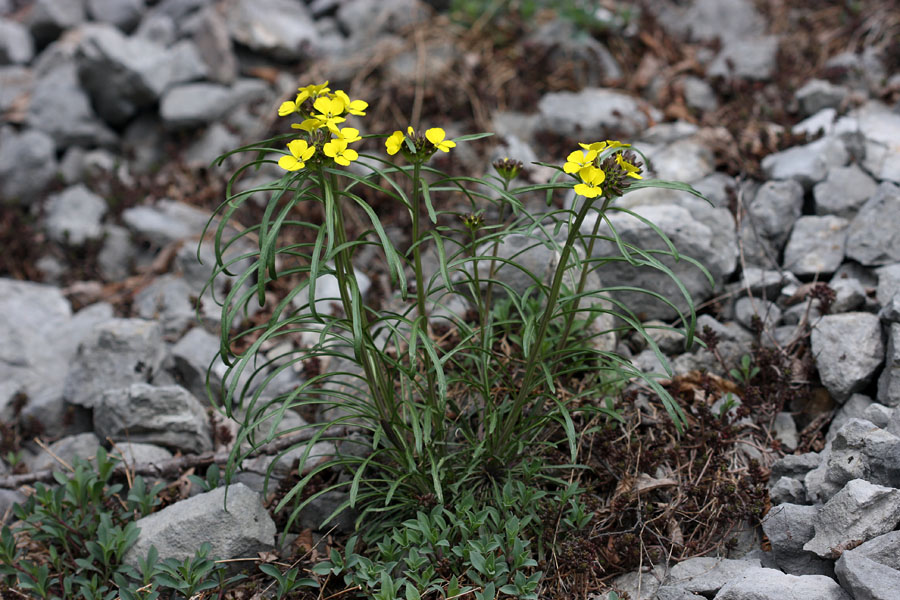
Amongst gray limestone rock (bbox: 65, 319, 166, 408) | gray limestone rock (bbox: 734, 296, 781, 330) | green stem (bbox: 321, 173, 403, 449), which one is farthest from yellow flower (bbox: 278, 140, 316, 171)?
gray limestone rock (bbox: 734, 296, 781, 330)

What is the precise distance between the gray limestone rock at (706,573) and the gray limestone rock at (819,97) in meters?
2.97

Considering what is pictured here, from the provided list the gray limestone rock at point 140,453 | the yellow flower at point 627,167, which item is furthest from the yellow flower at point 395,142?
the gray limestone rock at point 140,453

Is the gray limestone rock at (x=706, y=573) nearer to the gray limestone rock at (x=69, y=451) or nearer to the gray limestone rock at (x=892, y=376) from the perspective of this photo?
the gray limestone rock at (x=892, y=376)

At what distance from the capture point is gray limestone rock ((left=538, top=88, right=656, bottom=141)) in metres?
4.29

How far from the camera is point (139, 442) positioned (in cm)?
297

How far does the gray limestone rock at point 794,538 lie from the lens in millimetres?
2113

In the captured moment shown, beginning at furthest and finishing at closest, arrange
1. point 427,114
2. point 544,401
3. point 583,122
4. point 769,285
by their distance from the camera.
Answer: point 427,114
point 583,122
point 769,285
point 544,401

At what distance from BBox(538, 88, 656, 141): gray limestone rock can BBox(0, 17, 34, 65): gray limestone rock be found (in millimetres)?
4837

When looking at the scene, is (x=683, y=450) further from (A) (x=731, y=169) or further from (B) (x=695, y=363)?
(A) (x=731, y=169)

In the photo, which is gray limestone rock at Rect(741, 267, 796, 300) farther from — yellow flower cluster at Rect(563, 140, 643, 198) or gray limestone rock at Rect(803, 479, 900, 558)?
yellow flower cluster at Rect(563, 140, 643, 198)

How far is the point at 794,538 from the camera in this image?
7.00ft

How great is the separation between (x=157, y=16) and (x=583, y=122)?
13.9 feet

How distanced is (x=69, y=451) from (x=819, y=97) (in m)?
4.42

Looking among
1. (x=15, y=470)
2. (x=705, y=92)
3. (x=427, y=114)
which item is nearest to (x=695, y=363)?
(x=705, y=92)
